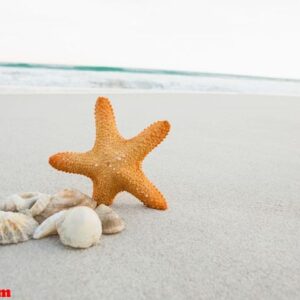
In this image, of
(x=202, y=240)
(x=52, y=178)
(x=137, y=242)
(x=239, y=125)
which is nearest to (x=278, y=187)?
(x=202, y=240)

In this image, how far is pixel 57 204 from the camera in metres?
1.84

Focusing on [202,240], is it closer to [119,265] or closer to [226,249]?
[226,249]

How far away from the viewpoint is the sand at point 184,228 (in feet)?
4.78

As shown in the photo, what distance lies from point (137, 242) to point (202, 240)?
0.85ft

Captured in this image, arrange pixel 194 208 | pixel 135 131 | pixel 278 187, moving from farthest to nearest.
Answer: pixel 135 131
pixel 278 187
pixel 194 208

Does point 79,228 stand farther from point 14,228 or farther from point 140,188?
point 140,188

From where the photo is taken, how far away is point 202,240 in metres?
1.82

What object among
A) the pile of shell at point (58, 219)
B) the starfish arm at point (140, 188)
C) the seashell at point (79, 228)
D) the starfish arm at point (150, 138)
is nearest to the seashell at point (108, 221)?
the pile of shell at point (58, 219)

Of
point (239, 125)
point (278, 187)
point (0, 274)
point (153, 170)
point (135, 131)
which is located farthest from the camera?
point (239, 125)

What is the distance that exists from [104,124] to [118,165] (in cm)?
23

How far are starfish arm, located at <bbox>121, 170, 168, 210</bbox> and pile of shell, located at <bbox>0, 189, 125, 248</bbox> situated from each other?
186mm

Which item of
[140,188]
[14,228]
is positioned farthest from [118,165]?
[14,228]

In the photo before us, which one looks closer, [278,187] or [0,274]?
[0,274]

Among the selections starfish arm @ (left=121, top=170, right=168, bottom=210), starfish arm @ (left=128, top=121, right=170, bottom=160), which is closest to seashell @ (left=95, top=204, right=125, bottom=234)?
starfish arm @ (left=121, top=170, right=168, bottom=210)
